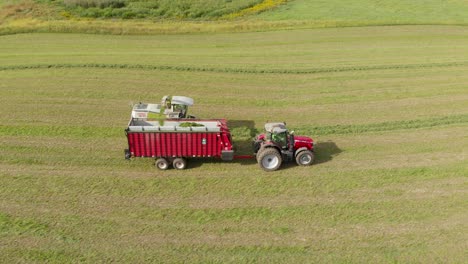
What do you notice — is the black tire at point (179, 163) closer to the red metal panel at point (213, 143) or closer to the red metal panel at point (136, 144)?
the red metal panel at point (213, 143)

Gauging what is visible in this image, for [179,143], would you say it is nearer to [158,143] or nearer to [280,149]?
[158,143]

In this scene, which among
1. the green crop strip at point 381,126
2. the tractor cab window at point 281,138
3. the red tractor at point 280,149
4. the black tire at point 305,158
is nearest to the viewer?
the red tractor at point 280,149

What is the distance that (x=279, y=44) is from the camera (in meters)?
32.6

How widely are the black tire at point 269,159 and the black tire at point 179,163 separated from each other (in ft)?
9.23

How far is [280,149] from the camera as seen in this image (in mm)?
15773

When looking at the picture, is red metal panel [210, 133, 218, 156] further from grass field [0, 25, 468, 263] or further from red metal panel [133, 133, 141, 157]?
red metal panel [133, 133, 141, 157]

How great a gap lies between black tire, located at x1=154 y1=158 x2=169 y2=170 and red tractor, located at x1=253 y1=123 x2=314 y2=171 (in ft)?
11.3

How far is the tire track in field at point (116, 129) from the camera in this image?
1858 cm

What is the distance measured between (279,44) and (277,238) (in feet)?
74.5

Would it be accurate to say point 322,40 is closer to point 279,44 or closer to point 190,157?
point 279,44

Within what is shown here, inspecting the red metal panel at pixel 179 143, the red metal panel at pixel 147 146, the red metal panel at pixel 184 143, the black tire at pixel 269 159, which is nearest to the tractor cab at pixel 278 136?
the black tire at pixel 269 159

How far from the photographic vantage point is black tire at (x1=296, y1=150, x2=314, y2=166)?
621 inches

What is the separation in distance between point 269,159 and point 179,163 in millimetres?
3424

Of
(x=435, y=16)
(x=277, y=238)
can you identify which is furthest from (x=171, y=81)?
(x=435, y=16)
